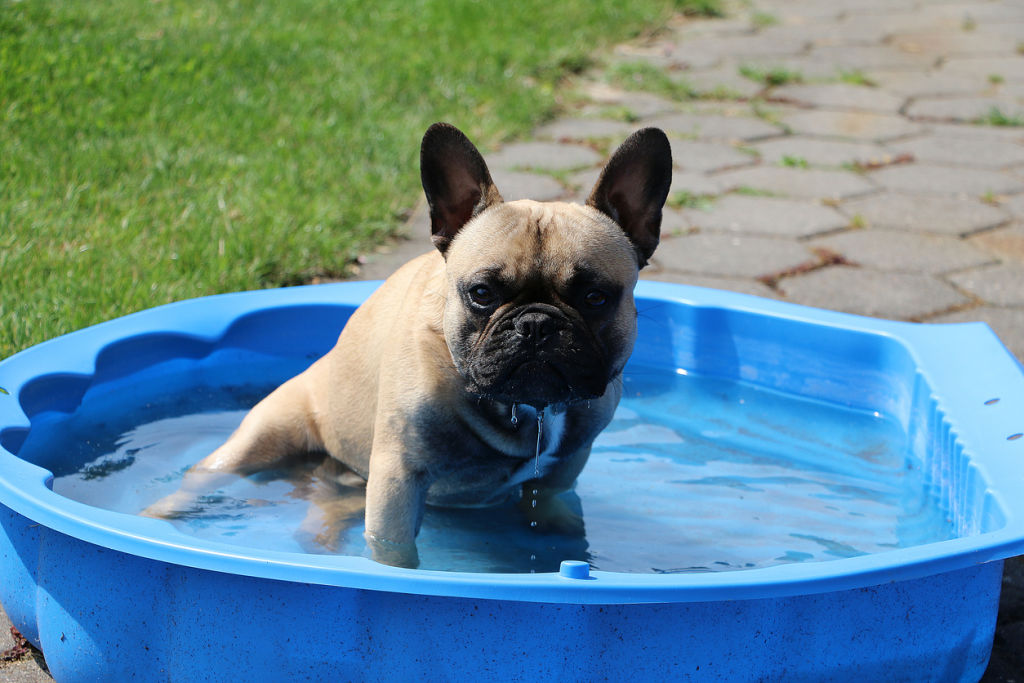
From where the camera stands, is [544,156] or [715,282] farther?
[544,156]

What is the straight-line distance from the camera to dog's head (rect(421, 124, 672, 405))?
2.09 metres

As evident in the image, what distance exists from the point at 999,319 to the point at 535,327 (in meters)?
2.24

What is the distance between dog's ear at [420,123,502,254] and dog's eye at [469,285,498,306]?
0.73ft

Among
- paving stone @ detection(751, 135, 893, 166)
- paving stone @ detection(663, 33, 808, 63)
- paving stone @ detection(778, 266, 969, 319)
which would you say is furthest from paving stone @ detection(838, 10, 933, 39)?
paving stone @ detection(778, 266, 969, 319)

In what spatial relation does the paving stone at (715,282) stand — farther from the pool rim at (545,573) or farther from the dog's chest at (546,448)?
the dog's chest at (546,448)

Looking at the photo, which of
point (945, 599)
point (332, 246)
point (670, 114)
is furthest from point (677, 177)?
point (945, 599)

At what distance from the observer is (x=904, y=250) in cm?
425

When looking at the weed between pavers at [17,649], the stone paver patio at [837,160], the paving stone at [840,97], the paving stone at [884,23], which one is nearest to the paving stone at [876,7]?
the paving stone at [884,23]

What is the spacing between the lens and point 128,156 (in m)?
4.34

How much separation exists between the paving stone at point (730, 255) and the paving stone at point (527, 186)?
52cm

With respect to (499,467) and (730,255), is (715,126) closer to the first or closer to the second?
(730,255)

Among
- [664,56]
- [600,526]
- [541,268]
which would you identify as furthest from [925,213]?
[541,268]

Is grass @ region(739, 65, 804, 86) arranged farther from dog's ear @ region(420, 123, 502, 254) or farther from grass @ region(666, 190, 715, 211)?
dog's ear @ region(420, 123, 502, 254)

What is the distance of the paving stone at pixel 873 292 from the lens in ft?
12.5
